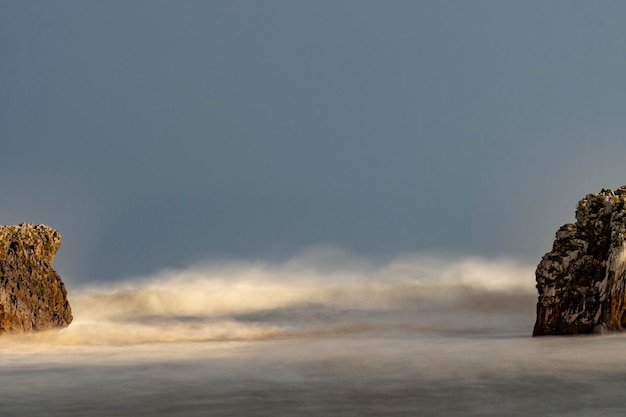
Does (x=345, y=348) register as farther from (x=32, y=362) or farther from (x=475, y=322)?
(x=475, y=322)

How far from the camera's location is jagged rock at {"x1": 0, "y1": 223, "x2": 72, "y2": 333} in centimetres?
4003

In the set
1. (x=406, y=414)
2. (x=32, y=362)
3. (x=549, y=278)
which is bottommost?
(x=406, y=414)

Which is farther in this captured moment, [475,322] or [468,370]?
[475,322]

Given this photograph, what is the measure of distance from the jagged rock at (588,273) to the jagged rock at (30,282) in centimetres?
2437

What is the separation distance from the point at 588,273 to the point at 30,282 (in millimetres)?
27017

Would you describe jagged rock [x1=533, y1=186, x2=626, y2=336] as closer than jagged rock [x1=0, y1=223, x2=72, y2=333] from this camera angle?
Yes

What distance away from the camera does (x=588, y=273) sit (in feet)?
105

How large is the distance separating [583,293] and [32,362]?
20553 mm

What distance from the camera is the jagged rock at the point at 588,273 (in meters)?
30.6

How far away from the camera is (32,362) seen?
28250mm

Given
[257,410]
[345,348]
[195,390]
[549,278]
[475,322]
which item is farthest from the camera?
[475,322]

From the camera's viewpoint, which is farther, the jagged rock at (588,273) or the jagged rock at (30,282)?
the jagged rock at (30,282)

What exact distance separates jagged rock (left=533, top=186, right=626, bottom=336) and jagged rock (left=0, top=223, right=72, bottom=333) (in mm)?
24375

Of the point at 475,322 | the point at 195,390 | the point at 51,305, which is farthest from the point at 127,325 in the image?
the point at 195,390
